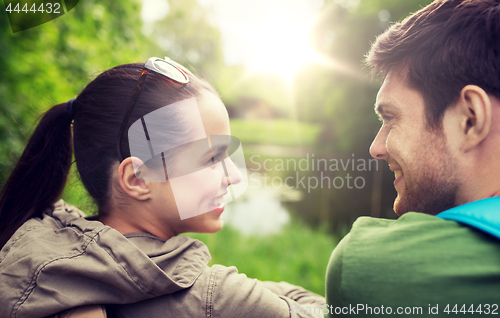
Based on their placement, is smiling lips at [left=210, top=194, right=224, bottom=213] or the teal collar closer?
the teal collar

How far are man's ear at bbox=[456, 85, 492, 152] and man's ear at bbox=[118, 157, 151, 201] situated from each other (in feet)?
3.95

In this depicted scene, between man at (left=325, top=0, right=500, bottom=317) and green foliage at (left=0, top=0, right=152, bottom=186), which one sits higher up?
green foliage at (left=0, top=0, right=152, bottom=186)

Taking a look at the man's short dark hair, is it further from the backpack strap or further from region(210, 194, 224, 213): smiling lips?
the backpack strap

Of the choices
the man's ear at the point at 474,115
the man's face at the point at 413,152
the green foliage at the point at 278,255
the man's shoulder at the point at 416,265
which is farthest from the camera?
the green foliage at the point at 278,255

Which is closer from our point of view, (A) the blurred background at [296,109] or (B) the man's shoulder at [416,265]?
(B) the man's shoulder at [416,265]

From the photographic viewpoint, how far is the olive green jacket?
2.95 ft

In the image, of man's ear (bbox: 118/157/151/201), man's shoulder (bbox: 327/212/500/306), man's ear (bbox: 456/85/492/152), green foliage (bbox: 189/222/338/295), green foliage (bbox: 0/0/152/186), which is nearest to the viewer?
man's shoulder (bbox: 327/212/500/306)

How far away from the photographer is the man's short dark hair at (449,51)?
3.46 ft

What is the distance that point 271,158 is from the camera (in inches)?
576

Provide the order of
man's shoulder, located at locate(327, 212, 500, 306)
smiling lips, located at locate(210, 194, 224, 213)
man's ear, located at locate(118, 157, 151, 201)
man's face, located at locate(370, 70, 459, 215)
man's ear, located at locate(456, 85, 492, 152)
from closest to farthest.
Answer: man's shoulder, located at locate(327, 212, 500, 306) < man's ear, located at locate(456, 85, 492, 152) < man's face, located at locate(370, 70, 459, 215) < man's ear, located at locate(118, 157, 151, 201) < smiling lips, located at locate(210, 194, 224, 213)

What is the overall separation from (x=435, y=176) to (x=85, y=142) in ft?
4.70

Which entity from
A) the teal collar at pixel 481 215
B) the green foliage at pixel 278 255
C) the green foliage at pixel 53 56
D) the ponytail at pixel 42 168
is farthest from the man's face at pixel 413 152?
the green foliage at pixel 278 255

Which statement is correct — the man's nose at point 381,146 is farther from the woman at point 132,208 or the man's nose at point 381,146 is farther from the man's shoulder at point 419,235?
the woman at point 132,208

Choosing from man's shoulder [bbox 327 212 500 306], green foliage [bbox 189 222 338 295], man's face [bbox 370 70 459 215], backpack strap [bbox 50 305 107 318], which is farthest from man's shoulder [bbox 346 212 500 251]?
green foliage [bbox 189 222 338 295]
